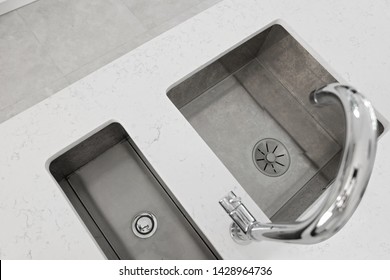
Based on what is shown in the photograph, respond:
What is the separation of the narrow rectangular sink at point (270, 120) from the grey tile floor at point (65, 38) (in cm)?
77

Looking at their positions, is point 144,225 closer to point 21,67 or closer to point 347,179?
point 347,179

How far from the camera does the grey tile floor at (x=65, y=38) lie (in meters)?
1.51

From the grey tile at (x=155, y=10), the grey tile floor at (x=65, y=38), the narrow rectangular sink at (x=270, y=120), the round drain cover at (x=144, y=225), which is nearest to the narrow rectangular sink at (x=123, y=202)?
the round drain cover at (x=144, y=225)

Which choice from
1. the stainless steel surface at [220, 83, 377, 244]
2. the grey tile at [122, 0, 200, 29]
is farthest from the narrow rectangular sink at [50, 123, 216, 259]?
the grey tile at [122, 0, 200, 29]

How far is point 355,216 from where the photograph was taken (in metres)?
0.74

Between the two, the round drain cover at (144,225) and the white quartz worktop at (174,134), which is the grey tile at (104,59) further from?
the round drain cover at (144,225)

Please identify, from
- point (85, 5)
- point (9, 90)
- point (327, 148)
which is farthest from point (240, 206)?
point (85, 5)

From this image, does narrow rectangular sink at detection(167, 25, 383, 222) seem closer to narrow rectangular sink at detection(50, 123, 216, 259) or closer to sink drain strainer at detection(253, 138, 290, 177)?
sink drain strainer at detection(253, 138, 290, 177)

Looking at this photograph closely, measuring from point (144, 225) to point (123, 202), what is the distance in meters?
0.08

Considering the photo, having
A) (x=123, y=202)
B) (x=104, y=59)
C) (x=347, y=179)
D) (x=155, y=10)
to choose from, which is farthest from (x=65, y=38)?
(x=347, y=179)

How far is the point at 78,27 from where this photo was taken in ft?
5.36

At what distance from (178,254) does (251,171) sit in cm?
34

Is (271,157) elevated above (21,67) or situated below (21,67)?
below

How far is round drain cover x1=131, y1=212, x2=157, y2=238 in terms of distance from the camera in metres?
0.82
